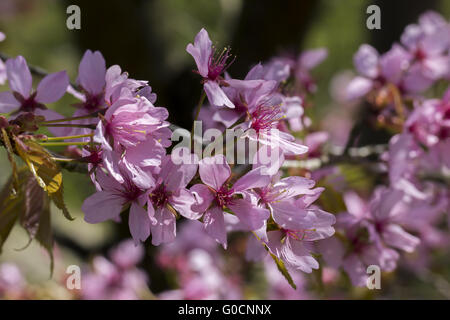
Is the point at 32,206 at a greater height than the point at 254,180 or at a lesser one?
lesser

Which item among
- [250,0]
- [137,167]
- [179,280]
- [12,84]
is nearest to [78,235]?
[179,280]

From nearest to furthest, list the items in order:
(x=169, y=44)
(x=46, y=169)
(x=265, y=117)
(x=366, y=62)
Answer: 1. (x=46, y=169)
2. (x=265, y=117)
3. (x=366, y=62)
4. (x=169, y=44)

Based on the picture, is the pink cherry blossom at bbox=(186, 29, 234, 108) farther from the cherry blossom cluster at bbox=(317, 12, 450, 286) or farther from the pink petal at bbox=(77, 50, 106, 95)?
the cherry blossom cluster at bbox=(317, 12, 450, 286)

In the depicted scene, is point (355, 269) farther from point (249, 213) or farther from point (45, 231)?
point (45, 231)

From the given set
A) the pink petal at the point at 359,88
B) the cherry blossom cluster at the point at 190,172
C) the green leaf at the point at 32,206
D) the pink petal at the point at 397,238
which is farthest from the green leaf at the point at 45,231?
the pink petal at the point at 359,88

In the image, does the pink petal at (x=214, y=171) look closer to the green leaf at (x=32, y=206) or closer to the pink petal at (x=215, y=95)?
the pink petal at (x=215, y=95)

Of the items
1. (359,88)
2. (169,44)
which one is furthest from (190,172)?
(169,44)

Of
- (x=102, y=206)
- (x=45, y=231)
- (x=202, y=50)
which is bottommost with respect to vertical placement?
(x=45, y=231)

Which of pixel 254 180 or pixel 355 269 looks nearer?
pixel 254 180

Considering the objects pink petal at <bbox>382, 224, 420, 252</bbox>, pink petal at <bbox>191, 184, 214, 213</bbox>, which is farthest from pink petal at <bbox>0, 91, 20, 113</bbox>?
pink petal at <bbox>382, 224, 420, 252</bbox>

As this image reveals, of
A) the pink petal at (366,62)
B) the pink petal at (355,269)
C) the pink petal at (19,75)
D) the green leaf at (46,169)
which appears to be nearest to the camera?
the green leaf at (46,169)
